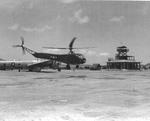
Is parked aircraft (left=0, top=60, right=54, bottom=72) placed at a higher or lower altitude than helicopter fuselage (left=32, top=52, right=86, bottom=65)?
lower

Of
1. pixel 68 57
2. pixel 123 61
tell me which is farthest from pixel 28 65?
pixel 123 61

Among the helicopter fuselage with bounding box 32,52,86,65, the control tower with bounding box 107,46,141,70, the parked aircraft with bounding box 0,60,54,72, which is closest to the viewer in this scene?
the parked aircraft with bounding box 0,60,54,72

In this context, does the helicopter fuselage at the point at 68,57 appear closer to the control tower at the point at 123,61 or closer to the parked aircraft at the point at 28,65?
the parked aircraft at the point at 28,65

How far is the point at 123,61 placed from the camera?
112 meters

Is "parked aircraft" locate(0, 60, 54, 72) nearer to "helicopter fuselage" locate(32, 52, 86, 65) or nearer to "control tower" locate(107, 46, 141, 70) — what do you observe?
"helicopter fuselage" locate(32, 52, 86, 65)

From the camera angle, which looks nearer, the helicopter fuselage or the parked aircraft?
the parked aircraft

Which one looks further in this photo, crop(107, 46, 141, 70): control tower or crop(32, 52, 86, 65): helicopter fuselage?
crop(107, 46, 141, 70): control tower

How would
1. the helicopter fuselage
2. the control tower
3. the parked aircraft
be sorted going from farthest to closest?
the control tower
the helicopter fuselage
the parked aircraft

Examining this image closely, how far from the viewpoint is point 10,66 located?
325 ft

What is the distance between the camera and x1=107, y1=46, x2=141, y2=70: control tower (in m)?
112

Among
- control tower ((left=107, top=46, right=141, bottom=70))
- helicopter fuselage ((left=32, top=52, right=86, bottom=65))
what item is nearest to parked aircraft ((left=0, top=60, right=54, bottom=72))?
helicopter fuselage ((left=32, top=52, right=86, bottom=65))

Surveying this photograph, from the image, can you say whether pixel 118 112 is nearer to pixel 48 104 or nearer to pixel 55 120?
pixel 55 120

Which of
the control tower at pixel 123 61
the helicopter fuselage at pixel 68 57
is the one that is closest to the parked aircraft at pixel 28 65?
the helicopter fuselage at pixel 68 57

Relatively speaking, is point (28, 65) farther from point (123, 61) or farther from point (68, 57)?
point (123, 61)
